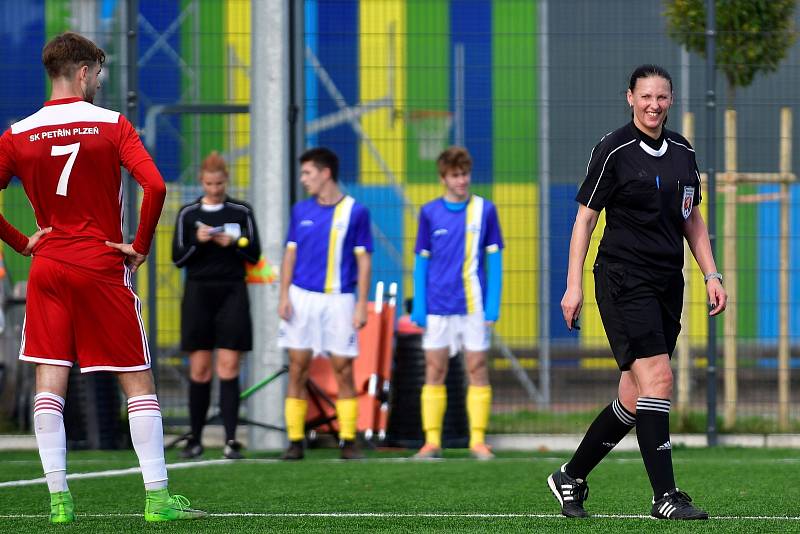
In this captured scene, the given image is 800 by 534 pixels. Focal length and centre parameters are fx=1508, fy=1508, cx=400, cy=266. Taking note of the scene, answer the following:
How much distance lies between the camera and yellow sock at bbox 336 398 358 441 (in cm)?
962

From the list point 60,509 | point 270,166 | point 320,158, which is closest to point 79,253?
point 60,509

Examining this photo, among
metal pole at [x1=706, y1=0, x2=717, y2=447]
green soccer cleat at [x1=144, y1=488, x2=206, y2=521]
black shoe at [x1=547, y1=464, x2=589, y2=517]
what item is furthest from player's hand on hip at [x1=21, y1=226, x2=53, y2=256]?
metal pole at [x1=706, y1=0, x2=717, y2=447]

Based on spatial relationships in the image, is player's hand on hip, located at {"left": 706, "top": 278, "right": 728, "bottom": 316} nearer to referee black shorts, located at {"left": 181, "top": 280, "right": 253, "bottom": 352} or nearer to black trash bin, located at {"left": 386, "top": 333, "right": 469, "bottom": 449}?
referee black shorts, located at {"left": 181, "top": 280, "right": 253, "bottom": 352}

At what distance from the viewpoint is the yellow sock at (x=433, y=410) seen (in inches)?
385

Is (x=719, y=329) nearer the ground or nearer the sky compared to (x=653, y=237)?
nearer the ground

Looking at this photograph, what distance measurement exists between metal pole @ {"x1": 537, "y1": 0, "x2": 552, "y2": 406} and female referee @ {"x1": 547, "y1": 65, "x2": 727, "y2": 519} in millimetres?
4727

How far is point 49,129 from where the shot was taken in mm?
5598

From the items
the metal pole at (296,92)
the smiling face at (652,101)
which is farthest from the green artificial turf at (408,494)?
the metal pole at (296,92)

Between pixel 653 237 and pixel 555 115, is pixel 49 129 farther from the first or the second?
pixel 555 115

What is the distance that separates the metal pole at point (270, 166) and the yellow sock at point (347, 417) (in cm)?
90

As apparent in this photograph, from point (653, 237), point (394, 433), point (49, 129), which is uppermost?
point (49, 129)

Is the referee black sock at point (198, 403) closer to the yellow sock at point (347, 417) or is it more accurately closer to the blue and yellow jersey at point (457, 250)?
the yellow sock at point (347, 417)

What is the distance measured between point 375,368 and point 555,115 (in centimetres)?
217

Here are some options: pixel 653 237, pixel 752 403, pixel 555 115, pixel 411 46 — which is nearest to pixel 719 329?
pixel 752 403
